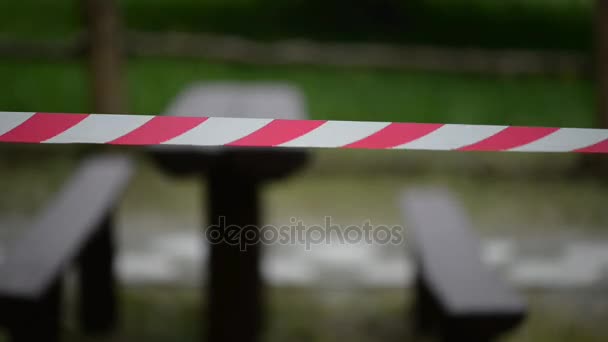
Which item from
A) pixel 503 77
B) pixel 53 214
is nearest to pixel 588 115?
pixel 503 77

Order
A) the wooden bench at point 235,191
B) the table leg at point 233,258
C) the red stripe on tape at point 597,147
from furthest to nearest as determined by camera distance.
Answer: the table leg at point 233,258, the wooden bench at point 235,191, the red stripe on tape at point 597,147

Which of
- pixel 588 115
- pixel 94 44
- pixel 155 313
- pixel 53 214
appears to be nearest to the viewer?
pixel 53 214

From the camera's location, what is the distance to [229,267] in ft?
6.40

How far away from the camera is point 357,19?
16.9 ft

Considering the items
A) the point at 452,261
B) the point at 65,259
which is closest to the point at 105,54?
the point at 65,259

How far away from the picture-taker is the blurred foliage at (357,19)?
16.1ft

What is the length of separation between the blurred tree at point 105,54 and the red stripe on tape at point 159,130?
278cm

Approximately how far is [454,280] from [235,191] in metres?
0.65

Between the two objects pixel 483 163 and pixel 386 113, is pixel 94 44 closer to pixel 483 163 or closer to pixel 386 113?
pixel 386 113

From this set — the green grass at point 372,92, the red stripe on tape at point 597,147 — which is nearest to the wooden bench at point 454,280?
the red stripe on tape at point 597,147

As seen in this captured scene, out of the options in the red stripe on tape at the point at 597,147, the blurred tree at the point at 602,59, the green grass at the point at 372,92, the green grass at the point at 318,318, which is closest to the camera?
the red stripe on tape at the point at 597,147

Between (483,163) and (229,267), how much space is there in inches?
94.4

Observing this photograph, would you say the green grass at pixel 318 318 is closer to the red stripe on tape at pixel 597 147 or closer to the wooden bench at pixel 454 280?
the wooden bench at pixel 454 280

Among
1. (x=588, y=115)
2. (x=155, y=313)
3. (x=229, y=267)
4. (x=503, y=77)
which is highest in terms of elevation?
(x=503, y=77)
